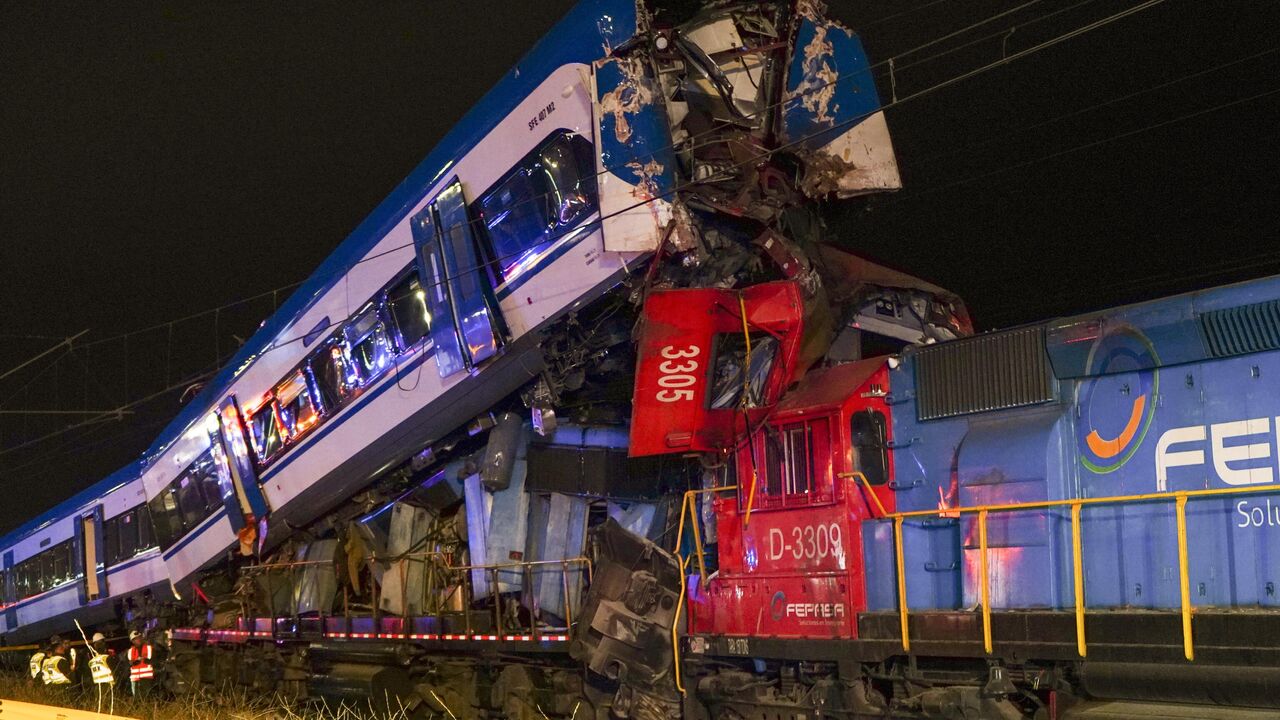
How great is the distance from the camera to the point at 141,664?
18172 mm

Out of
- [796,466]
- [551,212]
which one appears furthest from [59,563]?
[796,466]

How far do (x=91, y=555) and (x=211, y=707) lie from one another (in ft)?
31.5

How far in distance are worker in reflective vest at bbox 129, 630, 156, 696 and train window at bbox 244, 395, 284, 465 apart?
4228 mm

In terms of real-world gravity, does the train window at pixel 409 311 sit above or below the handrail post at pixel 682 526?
above

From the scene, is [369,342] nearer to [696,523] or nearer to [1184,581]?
[696,523]

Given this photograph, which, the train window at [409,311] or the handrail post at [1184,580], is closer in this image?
the handrail post at [1184,580]

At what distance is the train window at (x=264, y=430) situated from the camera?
1574cm

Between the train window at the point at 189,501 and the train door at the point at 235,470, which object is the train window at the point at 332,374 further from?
the train window at the point at 189,501

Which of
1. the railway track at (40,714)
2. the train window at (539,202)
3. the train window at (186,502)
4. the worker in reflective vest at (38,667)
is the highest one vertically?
the train window at (539,202)

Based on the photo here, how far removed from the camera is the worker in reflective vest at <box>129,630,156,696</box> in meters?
17.7

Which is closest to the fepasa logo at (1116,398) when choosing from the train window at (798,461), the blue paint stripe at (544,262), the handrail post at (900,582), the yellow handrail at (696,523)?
the handrail post at (900,582)

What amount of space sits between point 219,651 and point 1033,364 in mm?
14613

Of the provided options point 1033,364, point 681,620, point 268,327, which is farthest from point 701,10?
point 268,327

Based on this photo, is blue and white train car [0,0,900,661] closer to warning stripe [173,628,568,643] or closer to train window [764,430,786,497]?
train window [764,430,786,497]
